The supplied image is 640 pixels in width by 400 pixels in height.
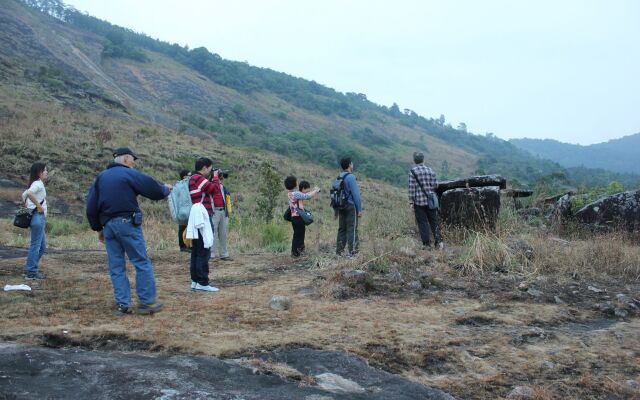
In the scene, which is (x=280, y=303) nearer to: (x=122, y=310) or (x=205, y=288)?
(x=205, y=288)

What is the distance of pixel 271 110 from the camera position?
79.4m

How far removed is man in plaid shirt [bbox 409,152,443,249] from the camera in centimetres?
861

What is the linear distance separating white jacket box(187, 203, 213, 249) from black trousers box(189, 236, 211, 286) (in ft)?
0.33

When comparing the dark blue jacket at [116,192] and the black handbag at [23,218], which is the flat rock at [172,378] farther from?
the black handbag at [23,218]

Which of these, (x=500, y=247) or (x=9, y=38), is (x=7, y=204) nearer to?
(x=500, y=247)

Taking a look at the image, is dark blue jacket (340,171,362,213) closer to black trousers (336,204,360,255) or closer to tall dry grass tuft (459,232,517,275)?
black trousers (336,204,360,255)

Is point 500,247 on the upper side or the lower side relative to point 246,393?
upper

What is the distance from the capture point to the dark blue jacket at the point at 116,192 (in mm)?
5270

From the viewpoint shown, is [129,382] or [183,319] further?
[183,319]

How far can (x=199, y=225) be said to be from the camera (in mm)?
6254

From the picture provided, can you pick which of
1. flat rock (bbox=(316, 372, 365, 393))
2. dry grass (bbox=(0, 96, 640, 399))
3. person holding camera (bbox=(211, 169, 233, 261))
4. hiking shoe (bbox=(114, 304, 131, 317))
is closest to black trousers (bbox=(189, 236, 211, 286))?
dry grass (bbox=(0, 96, 640, 399))

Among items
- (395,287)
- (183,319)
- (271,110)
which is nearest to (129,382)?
(183,319)

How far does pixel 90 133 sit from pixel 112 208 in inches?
948

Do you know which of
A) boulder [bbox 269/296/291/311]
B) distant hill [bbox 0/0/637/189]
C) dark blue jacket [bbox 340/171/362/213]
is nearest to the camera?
boulder [bbox 269/296/291/311]
